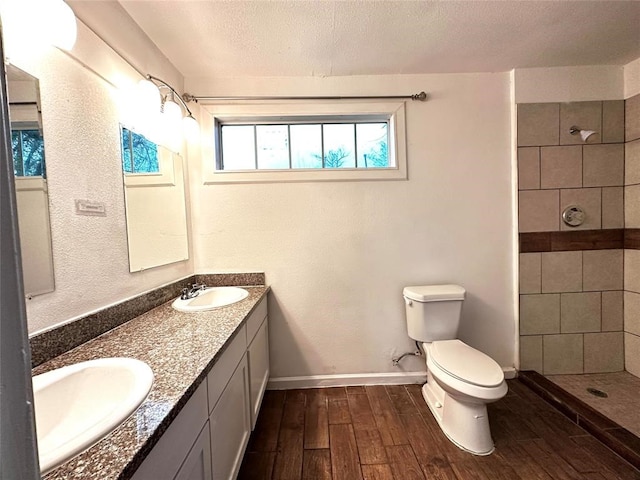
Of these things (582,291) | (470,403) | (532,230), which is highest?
(532,230)

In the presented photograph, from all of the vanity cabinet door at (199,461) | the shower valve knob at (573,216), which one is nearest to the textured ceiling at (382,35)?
the shower valve knob at (573,216)

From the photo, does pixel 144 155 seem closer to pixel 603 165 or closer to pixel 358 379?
pixel 358 379

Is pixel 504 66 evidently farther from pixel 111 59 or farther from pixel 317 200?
pixel 111 59

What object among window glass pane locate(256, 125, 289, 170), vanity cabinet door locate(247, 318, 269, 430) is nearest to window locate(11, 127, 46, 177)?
vanity cabinet door locate(247, 318, 269, 430)

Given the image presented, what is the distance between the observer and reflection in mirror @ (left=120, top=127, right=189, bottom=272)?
131cm

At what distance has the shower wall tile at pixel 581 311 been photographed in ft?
6.28

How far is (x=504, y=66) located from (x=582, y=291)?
168cm

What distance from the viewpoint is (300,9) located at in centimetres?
131

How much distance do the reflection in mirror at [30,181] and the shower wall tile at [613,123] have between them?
3.12 m

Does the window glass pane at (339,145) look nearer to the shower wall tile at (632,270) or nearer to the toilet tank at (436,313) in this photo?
the toilet tank at (436,313)

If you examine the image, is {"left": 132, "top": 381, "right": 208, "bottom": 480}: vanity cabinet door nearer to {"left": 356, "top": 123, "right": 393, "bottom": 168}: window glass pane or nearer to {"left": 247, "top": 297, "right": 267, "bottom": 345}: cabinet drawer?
{"left": 247, "top": 297, "right": 267, "bottom": 345}: cabinet drawer

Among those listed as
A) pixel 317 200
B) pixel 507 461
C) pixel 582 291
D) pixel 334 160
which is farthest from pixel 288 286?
pixel 582 291

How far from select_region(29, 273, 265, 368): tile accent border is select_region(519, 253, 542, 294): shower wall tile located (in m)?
2.34

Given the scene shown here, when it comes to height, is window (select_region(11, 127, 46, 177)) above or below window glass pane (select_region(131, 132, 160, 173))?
below
